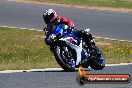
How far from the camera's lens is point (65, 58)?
1309 cm

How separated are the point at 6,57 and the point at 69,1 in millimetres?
18859

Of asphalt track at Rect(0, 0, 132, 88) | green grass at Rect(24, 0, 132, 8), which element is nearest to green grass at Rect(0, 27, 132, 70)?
asphalt track at Rect(0, 0, 132, 88)

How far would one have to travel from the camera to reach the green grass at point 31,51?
1522 centimetres

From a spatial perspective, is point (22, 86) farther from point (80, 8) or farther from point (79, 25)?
point (80, 8)

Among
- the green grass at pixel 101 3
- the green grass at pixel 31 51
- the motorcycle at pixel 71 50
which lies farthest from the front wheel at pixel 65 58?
the green grass at pixel 101 3

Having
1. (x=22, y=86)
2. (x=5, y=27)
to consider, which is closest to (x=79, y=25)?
(x=5, y=27)

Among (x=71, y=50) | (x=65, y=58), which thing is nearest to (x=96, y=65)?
(x=71, y=50)

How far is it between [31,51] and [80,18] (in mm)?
11261

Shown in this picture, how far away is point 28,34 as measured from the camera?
80.6 ft

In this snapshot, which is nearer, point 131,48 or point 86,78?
point 86,78

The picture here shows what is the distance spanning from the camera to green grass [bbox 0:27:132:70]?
15.2 metres

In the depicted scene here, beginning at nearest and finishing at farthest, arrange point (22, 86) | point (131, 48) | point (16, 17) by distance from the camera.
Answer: point (22, 86), point (131, 48), point (16, 17)

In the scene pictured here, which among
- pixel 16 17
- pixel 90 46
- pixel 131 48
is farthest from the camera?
pixel 16 17

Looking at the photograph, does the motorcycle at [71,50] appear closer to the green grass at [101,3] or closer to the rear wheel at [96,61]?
the rear wheel at [96,61]
